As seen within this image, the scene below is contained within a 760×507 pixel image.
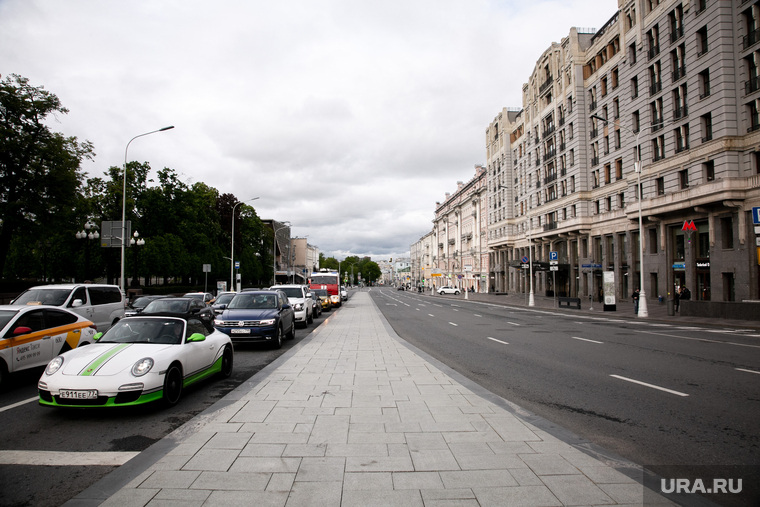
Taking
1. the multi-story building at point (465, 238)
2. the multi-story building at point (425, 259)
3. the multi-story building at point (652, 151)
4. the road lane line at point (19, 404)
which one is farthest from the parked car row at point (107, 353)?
the multi-story building at point (425, 259)

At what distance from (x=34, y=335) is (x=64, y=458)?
487 cm

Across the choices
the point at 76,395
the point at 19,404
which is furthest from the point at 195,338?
the point at 19,404

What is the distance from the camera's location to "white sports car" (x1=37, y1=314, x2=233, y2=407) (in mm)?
5902

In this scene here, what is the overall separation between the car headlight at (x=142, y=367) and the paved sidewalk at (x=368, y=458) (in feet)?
3.68

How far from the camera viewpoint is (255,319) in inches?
520

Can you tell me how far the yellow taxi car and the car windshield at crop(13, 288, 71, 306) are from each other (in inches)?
137

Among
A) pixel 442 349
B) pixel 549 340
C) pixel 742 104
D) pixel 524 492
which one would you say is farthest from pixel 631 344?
pixel 742 104

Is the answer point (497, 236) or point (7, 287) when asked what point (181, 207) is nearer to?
point (7, 287)

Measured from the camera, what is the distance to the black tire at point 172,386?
6605 millimetres

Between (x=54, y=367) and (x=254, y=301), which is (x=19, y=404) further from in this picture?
(x=254, y=301)

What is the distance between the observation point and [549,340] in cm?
1525

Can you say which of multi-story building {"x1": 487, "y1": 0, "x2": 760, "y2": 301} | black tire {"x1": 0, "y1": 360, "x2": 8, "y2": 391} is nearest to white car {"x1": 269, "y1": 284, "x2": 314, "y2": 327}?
black tire {"x1": 0, "y1": 360, "x2": 8, "y2": 391}

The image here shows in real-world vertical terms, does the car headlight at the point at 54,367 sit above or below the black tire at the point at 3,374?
above

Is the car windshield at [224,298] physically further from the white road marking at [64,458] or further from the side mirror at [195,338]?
the white road marking at [64,458]
